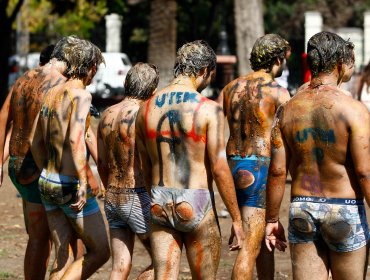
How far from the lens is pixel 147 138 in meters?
6.49

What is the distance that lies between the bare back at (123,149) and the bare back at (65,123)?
233 millimetres

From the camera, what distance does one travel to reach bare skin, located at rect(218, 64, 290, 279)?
7.59m

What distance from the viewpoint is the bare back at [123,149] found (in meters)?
7.20

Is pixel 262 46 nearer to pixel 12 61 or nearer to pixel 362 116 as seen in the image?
pixel 362 116

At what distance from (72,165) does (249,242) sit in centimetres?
140

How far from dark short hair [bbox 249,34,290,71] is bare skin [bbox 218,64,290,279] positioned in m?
0.05

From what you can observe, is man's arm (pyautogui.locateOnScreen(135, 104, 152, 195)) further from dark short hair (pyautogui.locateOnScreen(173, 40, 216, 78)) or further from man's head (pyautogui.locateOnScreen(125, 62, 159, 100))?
man's head (pyautogui.locateOnScreen(125, 62, 159, 100))

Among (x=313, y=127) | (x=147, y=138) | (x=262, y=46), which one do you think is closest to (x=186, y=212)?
(x=147, y=138)

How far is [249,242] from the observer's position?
24.9 feet

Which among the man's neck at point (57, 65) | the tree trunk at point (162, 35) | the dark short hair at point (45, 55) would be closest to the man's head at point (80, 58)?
the man's neck at point (57, 65)

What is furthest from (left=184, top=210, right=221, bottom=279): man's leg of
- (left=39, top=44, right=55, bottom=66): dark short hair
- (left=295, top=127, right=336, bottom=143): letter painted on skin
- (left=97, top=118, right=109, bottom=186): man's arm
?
(left=39, top=44, right=55, bottom=66): dark short hair

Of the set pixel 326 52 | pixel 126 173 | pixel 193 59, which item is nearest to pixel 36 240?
pixel 126 173

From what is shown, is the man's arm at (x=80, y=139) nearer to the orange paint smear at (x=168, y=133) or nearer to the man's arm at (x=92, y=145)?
the man's arm at (x=92, y=145)

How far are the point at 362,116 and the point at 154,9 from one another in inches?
774
